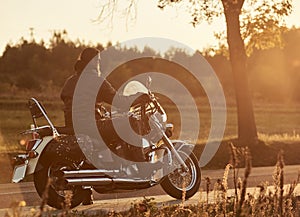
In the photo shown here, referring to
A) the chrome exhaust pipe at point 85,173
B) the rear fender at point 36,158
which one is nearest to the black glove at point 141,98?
the chrome exhaust pipe at point 85,173

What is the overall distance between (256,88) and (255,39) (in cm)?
4273

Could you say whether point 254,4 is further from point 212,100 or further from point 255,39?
point 212,100

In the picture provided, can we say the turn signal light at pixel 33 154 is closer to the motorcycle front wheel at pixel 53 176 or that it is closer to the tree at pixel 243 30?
the motorcycle front wheel at pixel 53 176

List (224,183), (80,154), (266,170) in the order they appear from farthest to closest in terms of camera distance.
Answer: (266,170), (80,154), (224,183)

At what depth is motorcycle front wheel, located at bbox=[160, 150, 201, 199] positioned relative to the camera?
12.0 metres

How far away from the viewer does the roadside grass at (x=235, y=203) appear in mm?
4281

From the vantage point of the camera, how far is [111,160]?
438 inches

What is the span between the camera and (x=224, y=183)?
5898 millimetres

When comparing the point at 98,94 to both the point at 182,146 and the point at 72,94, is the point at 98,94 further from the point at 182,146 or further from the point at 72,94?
the point at 182,146

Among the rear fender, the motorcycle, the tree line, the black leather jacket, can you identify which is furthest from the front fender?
the tree line

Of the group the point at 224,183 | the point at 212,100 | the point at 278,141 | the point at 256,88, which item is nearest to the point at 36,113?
the point at 224,183

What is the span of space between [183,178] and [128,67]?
172 feet

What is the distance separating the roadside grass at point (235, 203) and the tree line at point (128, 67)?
48.2 meters

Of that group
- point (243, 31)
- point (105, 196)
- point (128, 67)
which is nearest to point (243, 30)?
point (243, 31)
